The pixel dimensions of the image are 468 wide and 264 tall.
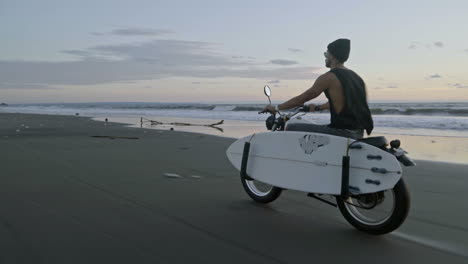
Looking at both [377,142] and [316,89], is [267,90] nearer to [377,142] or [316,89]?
[316,89]

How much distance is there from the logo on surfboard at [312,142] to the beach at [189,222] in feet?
2.15

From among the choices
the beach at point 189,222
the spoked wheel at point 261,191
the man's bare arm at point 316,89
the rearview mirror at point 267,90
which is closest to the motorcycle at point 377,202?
the beach at point 189,222

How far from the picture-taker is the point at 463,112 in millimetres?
24516

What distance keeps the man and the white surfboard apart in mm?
201

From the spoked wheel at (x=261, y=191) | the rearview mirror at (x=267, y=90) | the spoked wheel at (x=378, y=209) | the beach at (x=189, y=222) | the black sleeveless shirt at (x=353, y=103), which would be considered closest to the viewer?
the beach at (x=189, y=222)

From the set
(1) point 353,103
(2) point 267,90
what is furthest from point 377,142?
(2) point 267,90

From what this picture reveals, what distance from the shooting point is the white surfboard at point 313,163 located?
3.16 metres

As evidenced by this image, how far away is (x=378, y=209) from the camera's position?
11.3 feet

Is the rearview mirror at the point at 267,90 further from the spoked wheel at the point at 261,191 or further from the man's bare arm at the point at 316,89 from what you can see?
the spoked wheel at the point at 261,191

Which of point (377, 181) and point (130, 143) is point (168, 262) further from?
point (130, 143)

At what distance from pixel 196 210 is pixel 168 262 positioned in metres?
1.30

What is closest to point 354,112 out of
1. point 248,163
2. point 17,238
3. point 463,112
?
point 248,163

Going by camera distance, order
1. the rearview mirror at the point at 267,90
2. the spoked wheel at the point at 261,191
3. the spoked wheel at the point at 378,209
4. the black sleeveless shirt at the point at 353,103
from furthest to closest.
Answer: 1. the rearview mirror at the point at 267,90
2. the spoked wheel at the point at 261,191
3. the black sleeveless shirt at the point at 353,103
4. the spoked wheel at the point at 378,209

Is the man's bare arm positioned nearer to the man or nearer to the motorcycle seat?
the man
